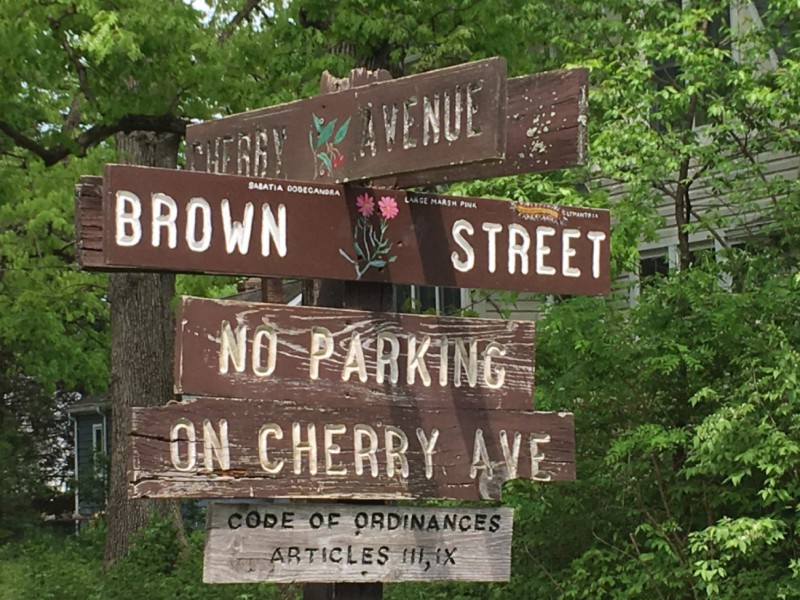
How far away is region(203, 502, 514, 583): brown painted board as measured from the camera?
4.27m

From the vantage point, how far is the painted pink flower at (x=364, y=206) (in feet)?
14.8

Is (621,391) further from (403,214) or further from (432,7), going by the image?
(432,7)

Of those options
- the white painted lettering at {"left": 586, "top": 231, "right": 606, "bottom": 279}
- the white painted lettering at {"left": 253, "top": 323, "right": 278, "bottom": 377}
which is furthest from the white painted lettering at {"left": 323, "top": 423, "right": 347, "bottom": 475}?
the white painted lettering at {"left": 586, "top": 231, "right": 606, "bottom": 279}

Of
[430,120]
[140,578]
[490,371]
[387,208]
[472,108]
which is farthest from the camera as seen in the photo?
[140,578]

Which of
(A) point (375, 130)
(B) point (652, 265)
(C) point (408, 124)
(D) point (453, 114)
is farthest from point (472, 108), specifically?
(B) point (652, 265)

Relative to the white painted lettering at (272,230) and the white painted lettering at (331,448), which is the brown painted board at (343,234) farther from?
the white painted lettering at (331,448)

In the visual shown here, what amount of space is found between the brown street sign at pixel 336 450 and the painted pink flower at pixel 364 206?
27.7 inches

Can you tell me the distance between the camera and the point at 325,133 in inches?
179

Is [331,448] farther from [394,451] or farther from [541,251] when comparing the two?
[541,251]

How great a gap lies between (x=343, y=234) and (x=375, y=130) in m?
0.40

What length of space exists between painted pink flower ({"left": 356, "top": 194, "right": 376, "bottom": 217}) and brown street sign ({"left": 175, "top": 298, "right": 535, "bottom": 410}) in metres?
0.37

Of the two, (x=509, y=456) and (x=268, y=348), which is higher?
(x=268, y=348)

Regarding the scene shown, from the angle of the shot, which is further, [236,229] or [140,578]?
[140,578]

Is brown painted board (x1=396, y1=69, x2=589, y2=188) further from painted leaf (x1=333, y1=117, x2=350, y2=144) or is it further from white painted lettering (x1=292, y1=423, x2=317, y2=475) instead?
white painted lettering (x1=292, y1=423, x2=317, y2=475)
